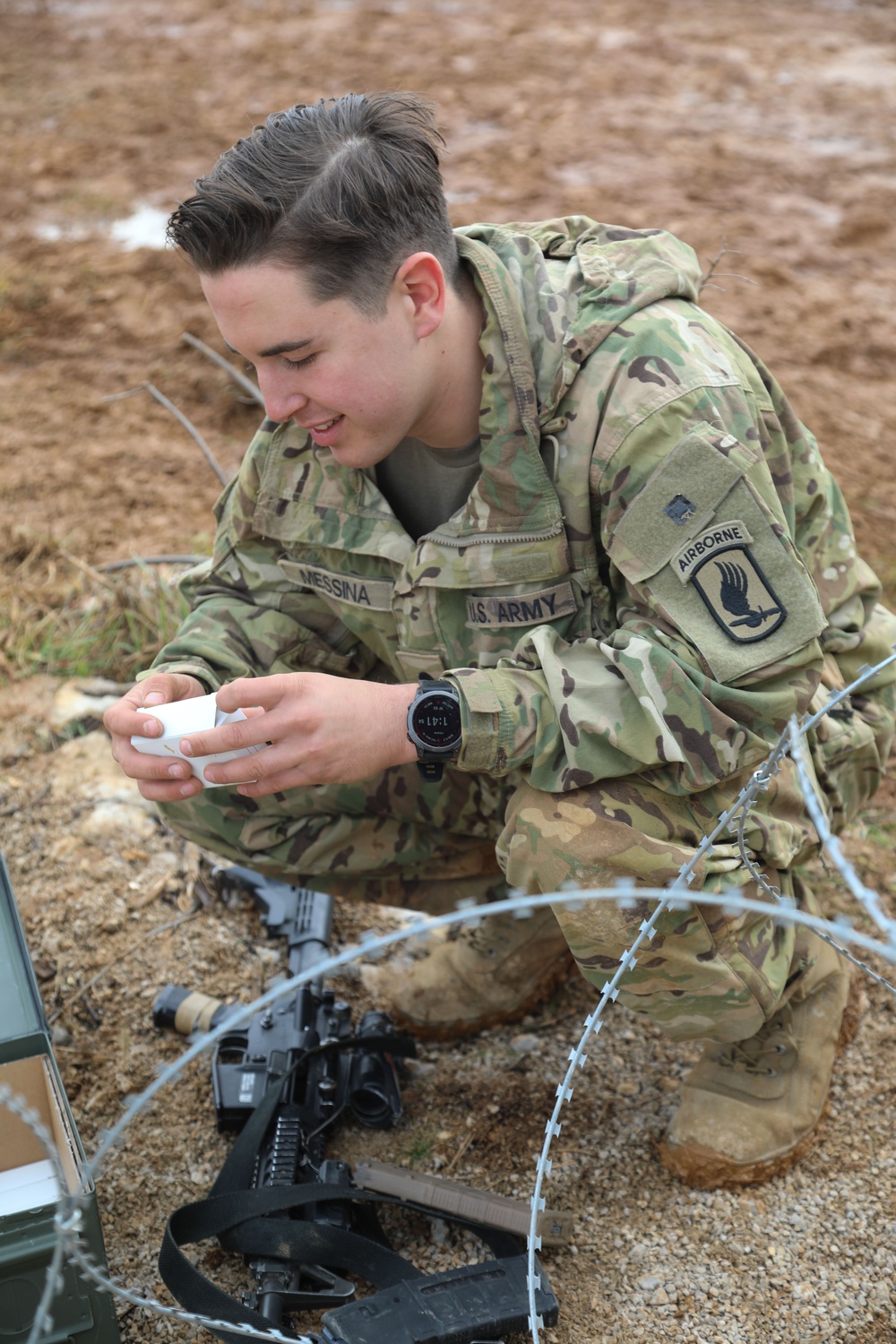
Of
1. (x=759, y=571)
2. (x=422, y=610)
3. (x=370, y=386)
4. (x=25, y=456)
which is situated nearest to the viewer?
(x=759, y=571)

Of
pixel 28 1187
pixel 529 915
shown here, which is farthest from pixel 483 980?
pixel 28 1187

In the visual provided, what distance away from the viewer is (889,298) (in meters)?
5.52

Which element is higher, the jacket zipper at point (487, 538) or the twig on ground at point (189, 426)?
the jacket zipper at point (487, 538)

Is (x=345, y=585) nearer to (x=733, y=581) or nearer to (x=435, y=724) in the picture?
(x=435, y=724)

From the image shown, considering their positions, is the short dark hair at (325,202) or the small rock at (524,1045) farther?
the small rock at (524,1045)

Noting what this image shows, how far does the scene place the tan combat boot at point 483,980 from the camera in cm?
266

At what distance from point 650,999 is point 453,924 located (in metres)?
0.86

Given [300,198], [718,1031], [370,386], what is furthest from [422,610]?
[718,1031]

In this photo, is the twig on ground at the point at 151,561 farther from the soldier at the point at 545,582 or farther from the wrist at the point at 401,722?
the wrist at the point at 401,722

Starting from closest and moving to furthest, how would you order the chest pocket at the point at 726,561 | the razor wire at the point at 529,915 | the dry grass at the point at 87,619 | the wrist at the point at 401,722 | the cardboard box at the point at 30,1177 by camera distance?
the razor wire at the point at 529,915
the cardboard box at the point at 30,1177
the chest pocket at the point at 726,561
the wrist at the point at 401,722
the dry grass at the point at 87,619

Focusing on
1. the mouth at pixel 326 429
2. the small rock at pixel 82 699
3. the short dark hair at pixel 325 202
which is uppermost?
the short dark hair at pixel 325 202

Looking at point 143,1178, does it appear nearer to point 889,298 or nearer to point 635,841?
point 635,841

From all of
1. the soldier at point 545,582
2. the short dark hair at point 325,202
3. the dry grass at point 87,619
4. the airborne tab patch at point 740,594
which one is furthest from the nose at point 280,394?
the dry grass at point 87,619

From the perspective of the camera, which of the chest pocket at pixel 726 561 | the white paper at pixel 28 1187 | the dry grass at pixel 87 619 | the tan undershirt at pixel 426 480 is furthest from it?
the dry grass at pixel 87 619
